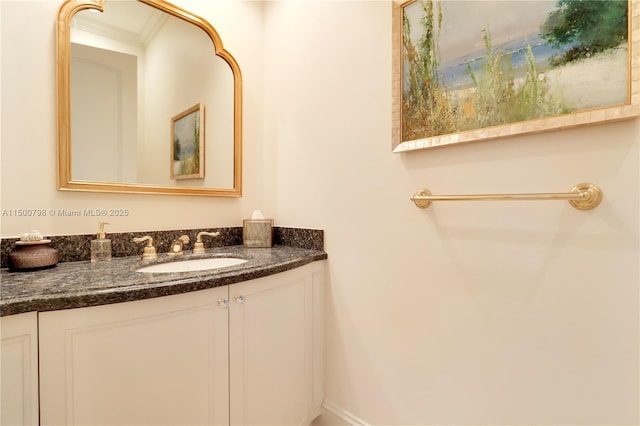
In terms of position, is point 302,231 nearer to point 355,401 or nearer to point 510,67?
point 355,401

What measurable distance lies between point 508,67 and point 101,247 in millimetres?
1555

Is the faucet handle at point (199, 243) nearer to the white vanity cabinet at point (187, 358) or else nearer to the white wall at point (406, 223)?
A: the white wall at point (406, 223)

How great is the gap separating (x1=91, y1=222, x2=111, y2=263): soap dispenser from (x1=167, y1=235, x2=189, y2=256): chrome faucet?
234 millimetres

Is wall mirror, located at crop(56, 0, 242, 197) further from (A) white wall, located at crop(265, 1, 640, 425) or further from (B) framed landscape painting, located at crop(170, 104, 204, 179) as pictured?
(A) white wall, located at crop(265, 1, 640, 425)

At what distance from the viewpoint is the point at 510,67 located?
901 millimetres

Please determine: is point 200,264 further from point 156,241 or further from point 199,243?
point 156,241

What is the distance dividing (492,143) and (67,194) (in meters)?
1.56

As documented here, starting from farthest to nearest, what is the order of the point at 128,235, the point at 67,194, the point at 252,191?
the point at 252,191
the point at 128,235
the point at 67,194

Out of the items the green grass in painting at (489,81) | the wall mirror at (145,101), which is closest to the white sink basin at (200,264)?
the wall mirror at (145,101)

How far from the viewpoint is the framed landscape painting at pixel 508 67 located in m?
0.75

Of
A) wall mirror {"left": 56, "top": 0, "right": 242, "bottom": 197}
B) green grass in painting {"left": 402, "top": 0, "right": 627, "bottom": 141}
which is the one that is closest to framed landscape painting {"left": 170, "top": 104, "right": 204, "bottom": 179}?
wall mirror {"left": 56, "top": 0, "right": 242, "bottom": 197}

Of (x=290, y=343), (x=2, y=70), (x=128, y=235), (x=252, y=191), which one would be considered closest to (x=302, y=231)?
(x=252, y=191)

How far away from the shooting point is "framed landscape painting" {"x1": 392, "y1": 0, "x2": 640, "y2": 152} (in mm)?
748

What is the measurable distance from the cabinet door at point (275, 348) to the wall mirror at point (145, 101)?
692mm
